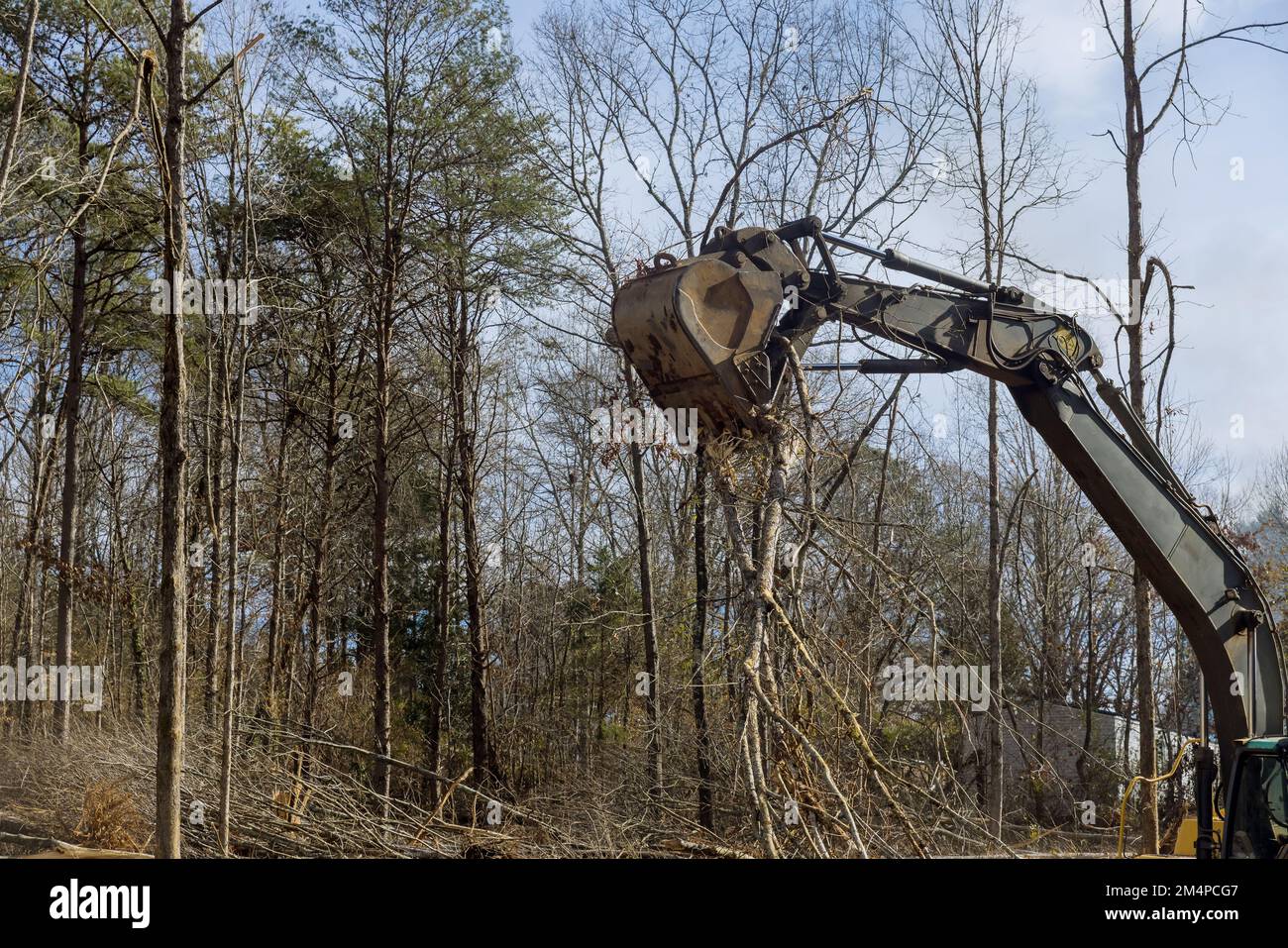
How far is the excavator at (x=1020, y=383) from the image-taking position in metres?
5.91

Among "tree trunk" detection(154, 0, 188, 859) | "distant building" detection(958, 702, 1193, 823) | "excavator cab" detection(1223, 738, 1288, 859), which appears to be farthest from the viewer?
"distant building" detection(958, 702, 1193, 823)

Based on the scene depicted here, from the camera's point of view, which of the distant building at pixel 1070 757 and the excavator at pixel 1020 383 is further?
the distant building at pixel 1070 757

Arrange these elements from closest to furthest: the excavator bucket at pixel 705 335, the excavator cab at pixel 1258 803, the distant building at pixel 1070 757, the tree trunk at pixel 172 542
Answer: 1. the excavator cab at pixel 1258 803
2. the excavator bucket at pixel 705 335
3. the tree trunk at pixel 172 542
4. the distant building at pixel 1070 757

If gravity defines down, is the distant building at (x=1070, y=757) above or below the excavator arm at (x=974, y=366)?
below

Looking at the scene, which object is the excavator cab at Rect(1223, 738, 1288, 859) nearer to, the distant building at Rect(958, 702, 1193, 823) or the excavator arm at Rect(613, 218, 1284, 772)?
the excavator arm at Rect(613, 218, 1284, 772)

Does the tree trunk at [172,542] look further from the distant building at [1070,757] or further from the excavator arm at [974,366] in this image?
the distant building at [1070,757]

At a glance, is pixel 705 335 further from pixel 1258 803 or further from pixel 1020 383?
pixel 1258 803

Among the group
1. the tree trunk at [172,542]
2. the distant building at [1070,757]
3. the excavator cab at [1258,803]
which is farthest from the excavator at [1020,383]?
the distant building at [1070,757]

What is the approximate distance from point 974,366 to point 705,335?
2.26 meters

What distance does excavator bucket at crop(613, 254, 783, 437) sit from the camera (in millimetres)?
5883

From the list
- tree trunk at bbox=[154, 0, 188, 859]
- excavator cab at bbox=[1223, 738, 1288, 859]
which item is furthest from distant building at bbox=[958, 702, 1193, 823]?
tree trunk at bbox=[154, 0, 188, 859]

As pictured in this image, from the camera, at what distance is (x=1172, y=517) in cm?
722
